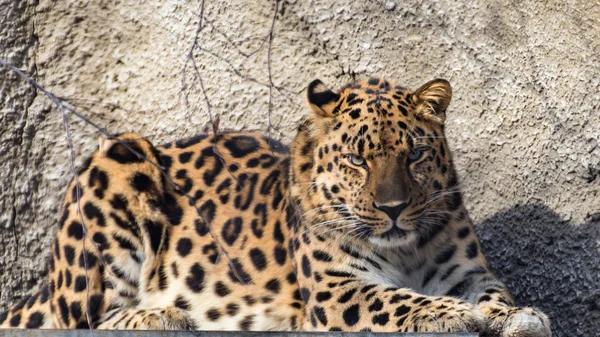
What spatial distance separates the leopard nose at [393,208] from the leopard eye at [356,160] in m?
0.26

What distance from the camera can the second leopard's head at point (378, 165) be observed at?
559cm

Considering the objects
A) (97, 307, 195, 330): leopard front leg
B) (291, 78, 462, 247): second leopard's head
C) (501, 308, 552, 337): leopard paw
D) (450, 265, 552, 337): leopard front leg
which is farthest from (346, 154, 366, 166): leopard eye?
(97, 307, 195, 330): leopard front leg

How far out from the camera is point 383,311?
5375 mm

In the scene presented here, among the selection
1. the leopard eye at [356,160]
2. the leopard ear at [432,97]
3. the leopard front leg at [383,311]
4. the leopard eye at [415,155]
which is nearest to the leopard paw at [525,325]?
the leopard front leg at [383,311]

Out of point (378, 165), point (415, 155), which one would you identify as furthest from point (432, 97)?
point (378, 165)

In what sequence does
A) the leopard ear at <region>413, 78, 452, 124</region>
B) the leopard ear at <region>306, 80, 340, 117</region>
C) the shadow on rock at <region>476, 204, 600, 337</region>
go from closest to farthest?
the leopard ear at <region>413, 78, 452, 124</region> → the leopard ear at <region>306, 80, 340, 117</region> → the shadow on rock at <region>476, 204, 600, 337</region>

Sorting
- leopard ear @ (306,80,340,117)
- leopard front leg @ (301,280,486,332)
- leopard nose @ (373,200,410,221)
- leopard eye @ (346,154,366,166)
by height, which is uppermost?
leopard ear @ (306,80,340,117)

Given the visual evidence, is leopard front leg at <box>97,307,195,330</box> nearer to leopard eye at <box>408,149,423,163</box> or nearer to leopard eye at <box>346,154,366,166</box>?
leopard eye at <box>346,154,366,166</box>

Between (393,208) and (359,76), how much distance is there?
1.98 metres

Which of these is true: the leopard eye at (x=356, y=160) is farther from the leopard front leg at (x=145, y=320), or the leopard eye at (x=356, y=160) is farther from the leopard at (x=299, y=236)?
the leopard front leg at (x=145, y=320)

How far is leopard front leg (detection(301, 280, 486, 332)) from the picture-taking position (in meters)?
4.97

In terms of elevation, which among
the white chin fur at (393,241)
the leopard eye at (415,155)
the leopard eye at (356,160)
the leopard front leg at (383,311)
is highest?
the leopard eye at (415,155)

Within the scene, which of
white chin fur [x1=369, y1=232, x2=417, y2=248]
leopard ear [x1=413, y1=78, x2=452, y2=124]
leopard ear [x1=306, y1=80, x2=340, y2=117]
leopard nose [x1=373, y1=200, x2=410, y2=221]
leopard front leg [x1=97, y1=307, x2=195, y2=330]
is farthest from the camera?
leopard front leg [x1=97, y1=307, x2=195, y2=330]

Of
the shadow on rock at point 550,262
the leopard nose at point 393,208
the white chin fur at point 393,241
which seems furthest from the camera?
the shadow on rock at point 550,262
